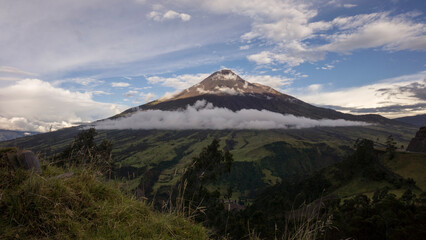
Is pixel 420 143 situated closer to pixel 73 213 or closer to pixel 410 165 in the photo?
pixel 410 165

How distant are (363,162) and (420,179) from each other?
2300cm

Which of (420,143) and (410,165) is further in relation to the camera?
(420,143)

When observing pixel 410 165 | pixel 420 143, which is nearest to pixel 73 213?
pixel 410 165

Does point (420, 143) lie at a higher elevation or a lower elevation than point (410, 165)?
higher

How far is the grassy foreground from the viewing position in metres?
3.60

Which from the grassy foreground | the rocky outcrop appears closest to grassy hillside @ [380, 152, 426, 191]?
the rocky outcrop

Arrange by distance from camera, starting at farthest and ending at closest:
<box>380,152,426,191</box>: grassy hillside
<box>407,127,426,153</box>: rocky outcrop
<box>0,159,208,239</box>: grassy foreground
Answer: <box>407,127,426,153</box>: rocky outcrop → <box>380,152,426,191</box>: grassy hillside → <box>0,159,208,239</box>: grassy foreground

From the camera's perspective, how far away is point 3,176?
4.46 metres

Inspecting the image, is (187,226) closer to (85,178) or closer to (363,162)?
(85,178)

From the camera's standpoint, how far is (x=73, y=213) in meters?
3.94

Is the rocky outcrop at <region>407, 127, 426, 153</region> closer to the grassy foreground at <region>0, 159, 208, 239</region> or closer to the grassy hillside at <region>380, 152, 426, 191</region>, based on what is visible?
the grassy hillside at <region>380, 152, 426, 191</region>

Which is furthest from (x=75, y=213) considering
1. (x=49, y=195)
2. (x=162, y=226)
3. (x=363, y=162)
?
(x=363, y=162)

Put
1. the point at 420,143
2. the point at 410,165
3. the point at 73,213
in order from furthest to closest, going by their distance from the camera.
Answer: the point at 420,143
the point at 410,165
the point at 73,213

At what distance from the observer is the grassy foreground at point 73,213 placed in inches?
142
